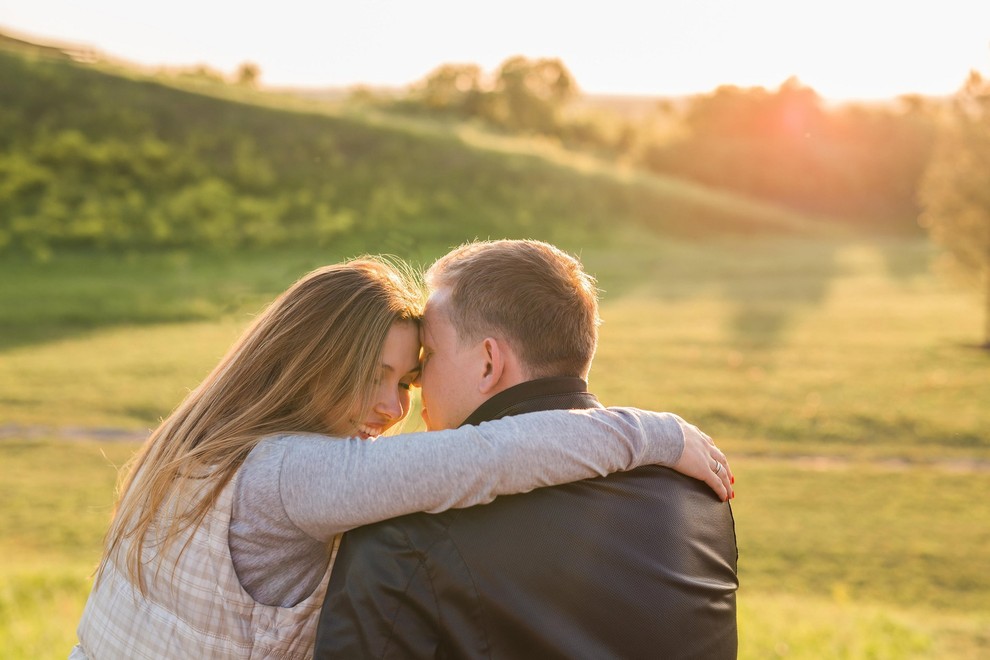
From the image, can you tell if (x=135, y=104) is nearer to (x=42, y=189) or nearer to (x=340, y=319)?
(x=42, y=189)

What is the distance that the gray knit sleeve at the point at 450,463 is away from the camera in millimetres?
1888

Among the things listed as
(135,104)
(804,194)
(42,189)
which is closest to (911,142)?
(804,194)

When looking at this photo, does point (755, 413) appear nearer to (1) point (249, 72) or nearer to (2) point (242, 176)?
(2) point (242, 176)

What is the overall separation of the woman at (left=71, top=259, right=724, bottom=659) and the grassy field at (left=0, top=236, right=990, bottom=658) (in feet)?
10.2

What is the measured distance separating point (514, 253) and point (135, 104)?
3467cm

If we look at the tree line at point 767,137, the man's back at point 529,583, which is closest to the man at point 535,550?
the man's back at point 529,583

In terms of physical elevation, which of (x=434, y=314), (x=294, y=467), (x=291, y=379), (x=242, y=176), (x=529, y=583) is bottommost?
(x=242, y=176)

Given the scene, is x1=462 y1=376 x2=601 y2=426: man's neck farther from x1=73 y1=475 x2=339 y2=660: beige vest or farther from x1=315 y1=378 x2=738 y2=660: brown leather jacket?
x1=73 y1=475 x2=339 y2=660: beige vest

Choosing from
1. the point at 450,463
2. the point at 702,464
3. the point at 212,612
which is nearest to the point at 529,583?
the point at 450,463

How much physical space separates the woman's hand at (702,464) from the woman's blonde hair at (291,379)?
0.76 m

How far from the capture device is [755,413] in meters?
13.5

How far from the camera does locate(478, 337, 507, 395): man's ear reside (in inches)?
86.8

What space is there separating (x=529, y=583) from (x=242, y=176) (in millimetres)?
30964

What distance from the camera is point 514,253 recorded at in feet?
7.30
